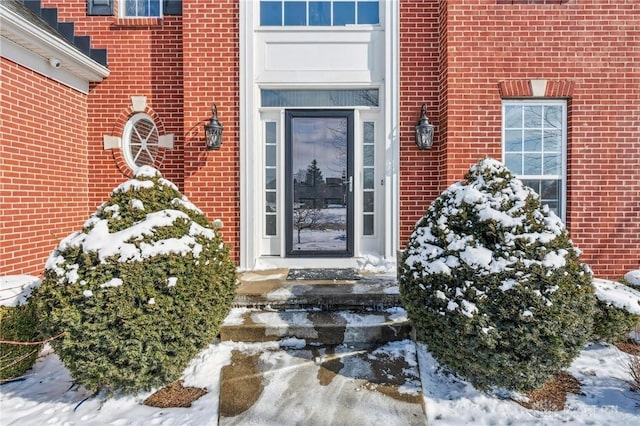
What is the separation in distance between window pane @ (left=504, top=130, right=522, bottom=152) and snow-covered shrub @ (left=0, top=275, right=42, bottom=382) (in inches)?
224

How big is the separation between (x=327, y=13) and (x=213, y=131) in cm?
244

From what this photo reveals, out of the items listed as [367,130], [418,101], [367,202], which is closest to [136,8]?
[367,130]

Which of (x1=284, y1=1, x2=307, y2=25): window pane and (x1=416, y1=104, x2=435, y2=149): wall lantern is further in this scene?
(x1=284, y1=1, x2=307, y2=25): window pane

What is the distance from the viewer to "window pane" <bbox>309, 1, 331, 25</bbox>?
5188 millimetres

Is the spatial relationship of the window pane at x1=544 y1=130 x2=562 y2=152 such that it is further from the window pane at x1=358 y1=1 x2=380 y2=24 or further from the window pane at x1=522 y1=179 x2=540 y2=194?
the window pane at x1=358 y1=1 x2=380 y2=24

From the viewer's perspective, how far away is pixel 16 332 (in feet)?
9.87

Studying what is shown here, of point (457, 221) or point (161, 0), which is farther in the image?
point (161, 0)

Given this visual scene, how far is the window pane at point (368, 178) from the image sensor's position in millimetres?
5332

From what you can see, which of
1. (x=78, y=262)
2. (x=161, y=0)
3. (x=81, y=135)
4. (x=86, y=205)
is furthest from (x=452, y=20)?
(x=86, y=205)

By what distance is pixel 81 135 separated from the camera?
17.5 feet

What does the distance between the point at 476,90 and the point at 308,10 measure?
2700 mm

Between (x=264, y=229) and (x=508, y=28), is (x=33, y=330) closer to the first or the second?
(x=264, y=229)

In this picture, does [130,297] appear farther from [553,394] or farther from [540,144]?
[540,144]

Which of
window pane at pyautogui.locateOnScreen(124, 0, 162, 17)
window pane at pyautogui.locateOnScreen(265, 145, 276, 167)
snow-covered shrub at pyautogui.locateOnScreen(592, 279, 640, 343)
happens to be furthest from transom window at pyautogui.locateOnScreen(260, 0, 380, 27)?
snow-covered shrub at pyautogui.locateOnScreen(592, 279, 640, 343)
